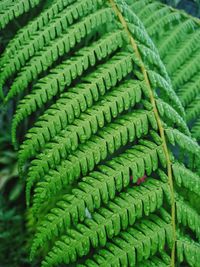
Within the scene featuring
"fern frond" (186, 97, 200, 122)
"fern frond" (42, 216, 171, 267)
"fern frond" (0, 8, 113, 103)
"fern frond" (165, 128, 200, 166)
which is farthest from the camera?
"fern frond" (186, 97, 200, 122)

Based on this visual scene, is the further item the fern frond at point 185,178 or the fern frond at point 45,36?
the fern frond at point 45,36

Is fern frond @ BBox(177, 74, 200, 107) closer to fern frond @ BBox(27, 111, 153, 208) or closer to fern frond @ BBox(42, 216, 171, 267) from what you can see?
fern frond @ BBox(27, 111, 153, 208)

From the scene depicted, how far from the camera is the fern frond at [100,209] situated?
2.73 feet

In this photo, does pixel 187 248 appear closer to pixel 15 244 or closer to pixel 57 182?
pixel 57 182

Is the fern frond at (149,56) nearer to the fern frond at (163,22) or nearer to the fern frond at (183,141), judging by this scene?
the fern frond at (183,141)

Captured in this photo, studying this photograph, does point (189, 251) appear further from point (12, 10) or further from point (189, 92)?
point (12, 10)

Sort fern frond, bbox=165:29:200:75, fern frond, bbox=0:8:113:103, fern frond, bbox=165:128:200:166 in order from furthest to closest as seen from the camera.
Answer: fern frond, bbox=165:29:200:75
fern frond, bbox=0:8:113:103
fern frond, bbox=165:128:200:166

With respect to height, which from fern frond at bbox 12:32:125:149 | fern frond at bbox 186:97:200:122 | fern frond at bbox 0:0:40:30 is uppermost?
fern frond at bbox 0:0:40:30

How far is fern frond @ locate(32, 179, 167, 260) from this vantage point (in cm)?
83

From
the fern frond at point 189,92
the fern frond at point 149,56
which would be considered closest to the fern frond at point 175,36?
the fern frond at point 189,92

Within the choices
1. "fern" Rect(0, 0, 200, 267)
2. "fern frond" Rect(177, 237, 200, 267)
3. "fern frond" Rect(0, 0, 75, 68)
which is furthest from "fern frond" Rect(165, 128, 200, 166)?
"fern frond" Rect(0, 0, 75, 68)

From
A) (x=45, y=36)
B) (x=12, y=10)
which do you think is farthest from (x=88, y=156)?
(x=12, y=10)

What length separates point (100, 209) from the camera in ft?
2.84

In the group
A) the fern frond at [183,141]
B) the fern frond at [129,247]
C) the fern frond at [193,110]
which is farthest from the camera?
the fern frond at [193,110]
